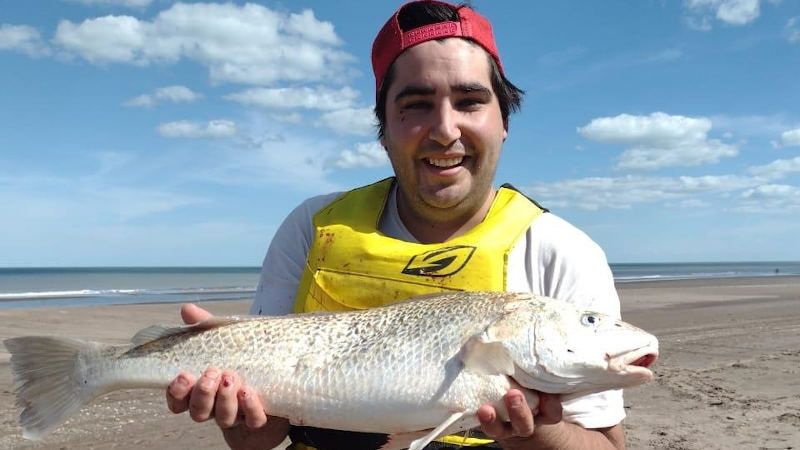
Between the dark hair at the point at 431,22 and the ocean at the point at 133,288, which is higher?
the dark hair at the point at 431,22

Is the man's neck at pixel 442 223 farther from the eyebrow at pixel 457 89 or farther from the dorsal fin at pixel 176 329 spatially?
the dorsal fin at pixel 176 329

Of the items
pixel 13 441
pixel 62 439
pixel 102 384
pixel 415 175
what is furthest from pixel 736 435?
pixel 13 441

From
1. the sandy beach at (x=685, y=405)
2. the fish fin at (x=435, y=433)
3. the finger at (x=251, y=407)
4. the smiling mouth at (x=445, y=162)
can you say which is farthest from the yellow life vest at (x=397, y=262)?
the sandy beach at (x=685, y=405)

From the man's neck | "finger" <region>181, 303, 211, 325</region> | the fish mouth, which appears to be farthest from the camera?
the man's neck

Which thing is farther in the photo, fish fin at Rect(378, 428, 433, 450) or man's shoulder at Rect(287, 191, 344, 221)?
man's shoulder at Rect(287, 191, 344, 221)

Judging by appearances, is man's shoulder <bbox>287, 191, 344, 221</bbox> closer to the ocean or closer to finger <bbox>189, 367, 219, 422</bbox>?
finger <bbox>189, 367, 219, 422</bbox>

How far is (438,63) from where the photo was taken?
3.40 m

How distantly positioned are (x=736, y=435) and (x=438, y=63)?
531 centimetres

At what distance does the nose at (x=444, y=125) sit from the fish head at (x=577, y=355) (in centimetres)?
91

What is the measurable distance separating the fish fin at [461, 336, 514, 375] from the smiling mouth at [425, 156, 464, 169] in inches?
36.3

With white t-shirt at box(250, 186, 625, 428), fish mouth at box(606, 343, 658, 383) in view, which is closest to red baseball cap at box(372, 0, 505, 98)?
white t-shirt at box(250, 186, 625, 428)

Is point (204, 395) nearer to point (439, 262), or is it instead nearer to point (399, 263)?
point (399, 263)

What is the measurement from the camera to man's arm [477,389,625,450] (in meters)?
2.85

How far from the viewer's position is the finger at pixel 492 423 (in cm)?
287
